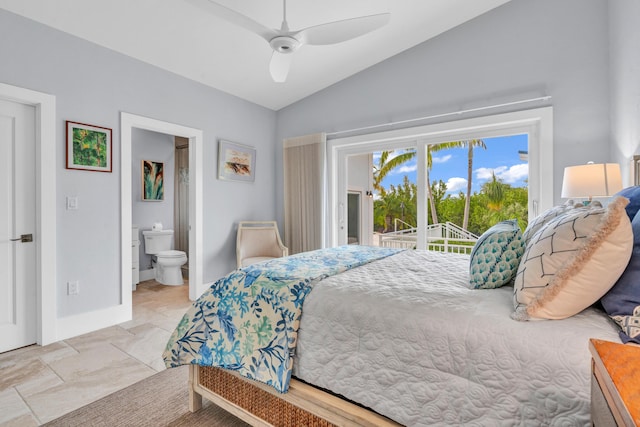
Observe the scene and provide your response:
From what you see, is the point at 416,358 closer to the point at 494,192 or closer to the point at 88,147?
the point at 494,192

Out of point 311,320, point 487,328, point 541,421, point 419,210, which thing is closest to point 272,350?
point 311,320

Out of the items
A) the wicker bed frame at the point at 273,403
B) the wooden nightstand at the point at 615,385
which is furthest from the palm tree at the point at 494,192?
the wooden nightstand at the point at 615,385

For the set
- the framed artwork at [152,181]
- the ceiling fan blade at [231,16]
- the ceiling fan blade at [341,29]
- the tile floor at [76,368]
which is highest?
the ceiling fan blade at [341,29]

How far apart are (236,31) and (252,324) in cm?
264

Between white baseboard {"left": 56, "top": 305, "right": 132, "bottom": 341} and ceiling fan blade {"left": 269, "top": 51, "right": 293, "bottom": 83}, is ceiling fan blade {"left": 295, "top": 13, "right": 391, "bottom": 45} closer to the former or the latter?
ceiling fan blade {"left": 269, "top": 51, "right": 293, "bottom": 83}

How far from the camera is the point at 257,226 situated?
14.6 ft

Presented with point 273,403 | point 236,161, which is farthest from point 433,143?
point 273,403

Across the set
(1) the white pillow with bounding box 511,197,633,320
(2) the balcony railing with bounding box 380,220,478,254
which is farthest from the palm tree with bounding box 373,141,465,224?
(1) the white pillow with bounding box 511,197,633,320

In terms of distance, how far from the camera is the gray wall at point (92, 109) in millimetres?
2545

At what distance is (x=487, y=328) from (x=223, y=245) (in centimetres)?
354

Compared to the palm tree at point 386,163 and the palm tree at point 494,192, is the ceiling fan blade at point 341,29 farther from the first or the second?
the palm tree at point 494,192

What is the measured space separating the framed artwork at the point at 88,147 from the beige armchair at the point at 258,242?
5.31 ft

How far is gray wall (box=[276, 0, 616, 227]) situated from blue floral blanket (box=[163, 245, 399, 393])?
251 centimetres

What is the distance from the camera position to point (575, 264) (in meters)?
0.98
